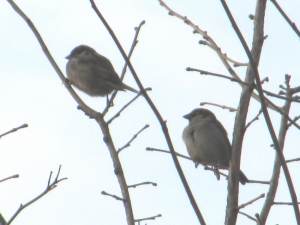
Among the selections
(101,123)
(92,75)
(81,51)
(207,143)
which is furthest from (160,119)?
(81,51)

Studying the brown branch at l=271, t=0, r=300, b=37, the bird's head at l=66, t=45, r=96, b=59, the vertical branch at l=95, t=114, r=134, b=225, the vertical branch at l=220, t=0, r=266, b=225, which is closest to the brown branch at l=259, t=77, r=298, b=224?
the vertical branch at l=220, t=0, r=266, b=225

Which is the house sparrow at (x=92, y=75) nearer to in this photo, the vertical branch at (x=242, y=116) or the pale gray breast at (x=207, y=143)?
the pale gray breast at (x=207, y=143)

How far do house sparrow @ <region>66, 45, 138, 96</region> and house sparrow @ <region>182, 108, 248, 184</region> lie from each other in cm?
77

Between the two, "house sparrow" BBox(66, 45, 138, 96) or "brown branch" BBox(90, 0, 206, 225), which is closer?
"brown branch" BBox(90, 0, 206, 225)

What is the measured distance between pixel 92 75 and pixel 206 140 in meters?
1.57

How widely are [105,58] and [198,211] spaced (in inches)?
267

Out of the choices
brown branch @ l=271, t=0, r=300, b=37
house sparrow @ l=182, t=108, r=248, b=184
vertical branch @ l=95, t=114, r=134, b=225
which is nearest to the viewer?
brown branch @ l=271, t=0, r=300, b=37

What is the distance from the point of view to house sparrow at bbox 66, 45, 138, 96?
805cm

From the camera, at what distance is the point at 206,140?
7402 mm

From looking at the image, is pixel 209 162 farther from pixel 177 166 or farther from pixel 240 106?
pixel 177 166

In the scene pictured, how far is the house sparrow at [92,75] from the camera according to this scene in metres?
8.05

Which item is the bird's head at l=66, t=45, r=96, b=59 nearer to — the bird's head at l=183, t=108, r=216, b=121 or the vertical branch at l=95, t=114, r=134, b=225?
the bird's head at l=183, t=108, r=216, b=121

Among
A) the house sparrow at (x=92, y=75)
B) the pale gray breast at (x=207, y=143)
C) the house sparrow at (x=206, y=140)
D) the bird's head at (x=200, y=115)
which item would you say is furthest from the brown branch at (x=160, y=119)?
the bird's head at (x=200, y=115)

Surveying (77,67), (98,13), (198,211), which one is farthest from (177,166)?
(77,67)
